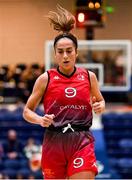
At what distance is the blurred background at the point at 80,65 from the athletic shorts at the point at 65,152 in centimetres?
154

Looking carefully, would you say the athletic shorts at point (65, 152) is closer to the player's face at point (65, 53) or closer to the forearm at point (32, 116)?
the forearm at point (32, 116)

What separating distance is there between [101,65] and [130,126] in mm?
3009

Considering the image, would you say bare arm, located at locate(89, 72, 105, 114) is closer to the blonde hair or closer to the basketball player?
the basketball player

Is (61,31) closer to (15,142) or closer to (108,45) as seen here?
(108,45)

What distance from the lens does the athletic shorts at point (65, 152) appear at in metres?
3.48

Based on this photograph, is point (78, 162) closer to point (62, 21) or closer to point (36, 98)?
point (36, 98)

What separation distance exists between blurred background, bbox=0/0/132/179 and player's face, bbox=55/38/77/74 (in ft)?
4.17

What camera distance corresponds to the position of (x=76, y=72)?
3.60 metres

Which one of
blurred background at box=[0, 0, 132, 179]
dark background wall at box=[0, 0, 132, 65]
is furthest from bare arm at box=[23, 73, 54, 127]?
blurred background at box=[0, 0, 132, 179]

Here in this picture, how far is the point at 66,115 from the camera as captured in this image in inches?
138

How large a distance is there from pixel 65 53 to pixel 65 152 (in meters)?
0.57

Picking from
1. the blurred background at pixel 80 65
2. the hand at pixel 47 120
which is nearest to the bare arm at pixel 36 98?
the hand at pixel 47 120

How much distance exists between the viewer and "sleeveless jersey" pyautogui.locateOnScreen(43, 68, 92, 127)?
11.5ft

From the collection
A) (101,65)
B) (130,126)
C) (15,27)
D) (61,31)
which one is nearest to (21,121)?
(130,126)
